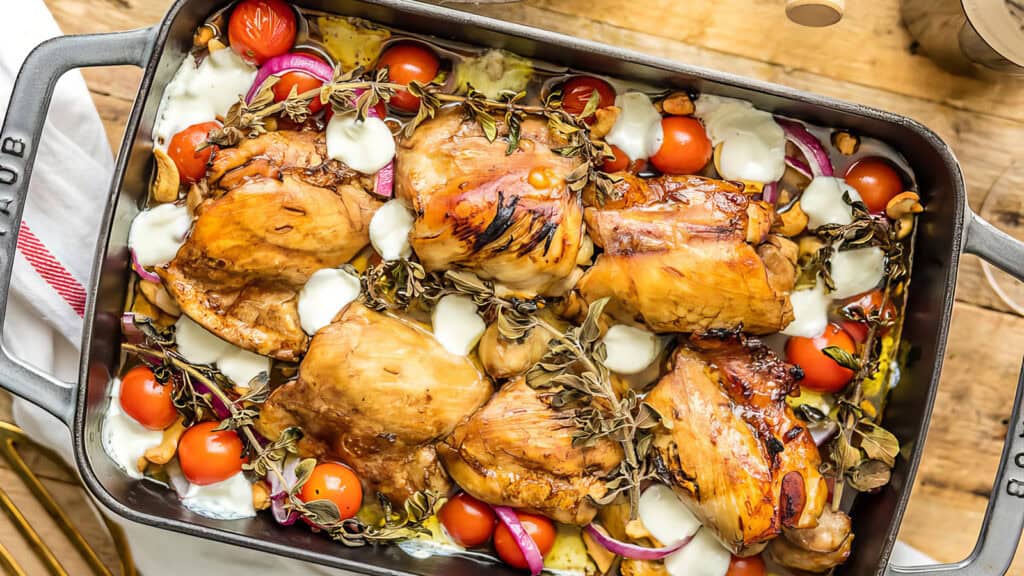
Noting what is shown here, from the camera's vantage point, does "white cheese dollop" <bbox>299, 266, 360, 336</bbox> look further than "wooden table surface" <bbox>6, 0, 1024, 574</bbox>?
No

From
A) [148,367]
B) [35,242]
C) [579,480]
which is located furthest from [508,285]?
[35,242]

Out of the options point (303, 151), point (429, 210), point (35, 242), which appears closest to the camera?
point (429, 210)

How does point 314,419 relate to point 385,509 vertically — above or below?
above

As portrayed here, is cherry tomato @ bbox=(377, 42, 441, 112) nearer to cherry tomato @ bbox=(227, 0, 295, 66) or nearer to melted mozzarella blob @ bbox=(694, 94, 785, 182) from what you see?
cherry tomato @ bbox=(227, 0, 295, 66)

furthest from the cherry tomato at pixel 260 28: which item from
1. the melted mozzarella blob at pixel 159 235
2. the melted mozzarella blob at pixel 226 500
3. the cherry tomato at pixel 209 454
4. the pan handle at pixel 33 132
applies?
the melted mozzarella blob at pixel 226 500

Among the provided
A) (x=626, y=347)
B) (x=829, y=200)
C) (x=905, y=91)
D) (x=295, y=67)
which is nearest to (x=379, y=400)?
(x=626, y=347)

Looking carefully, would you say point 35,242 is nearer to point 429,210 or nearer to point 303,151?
point 303,151

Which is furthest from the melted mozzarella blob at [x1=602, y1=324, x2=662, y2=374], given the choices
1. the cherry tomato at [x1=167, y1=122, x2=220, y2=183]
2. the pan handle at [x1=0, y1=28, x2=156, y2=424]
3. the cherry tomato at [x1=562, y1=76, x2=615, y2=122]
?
the pan handle at [x1=0, y1=28, x2=156, y2=424]
